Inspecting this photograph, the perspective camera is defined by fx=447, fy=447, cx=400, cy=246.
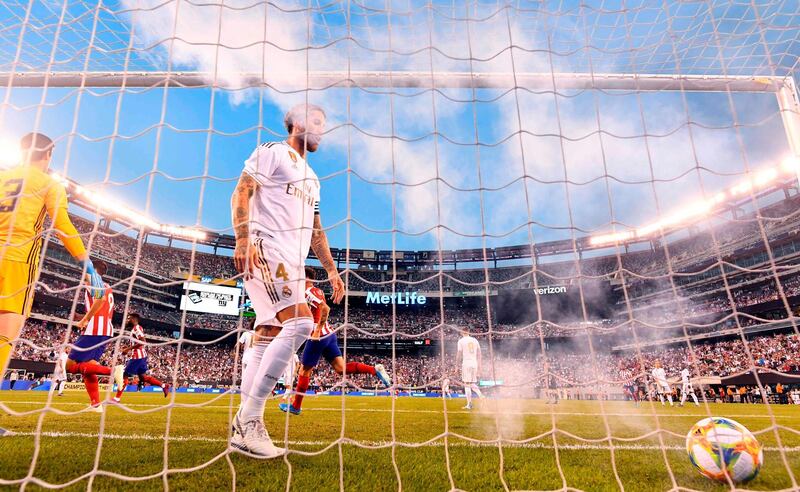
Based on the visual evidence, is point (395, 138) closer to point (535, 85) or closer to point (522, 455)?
point (535, 85)

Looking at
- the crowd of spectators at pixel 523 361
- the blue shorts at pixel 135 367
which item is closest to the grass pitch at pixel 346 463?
the blue shorts at pixel 135 367

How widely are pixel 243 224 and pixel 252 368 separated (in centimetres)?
104

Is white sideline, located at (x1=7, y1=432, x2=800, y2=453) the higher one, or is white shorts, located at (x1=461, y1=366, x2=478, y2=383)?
white shorts, located at (x1=461, y1=366, x2=478, y2=383)

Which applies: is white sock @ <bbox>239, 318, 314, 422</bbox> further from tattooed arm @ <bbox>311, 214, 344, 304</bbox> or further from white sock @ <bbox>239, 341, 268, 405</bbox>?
tattooed arm @ <bbox>311, 214, 344, 304</bbox>

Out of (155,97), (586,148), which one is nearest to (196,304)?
(155,97)

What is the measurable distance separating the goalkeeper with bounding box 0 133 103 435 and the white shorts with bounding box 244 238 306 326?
1268mm

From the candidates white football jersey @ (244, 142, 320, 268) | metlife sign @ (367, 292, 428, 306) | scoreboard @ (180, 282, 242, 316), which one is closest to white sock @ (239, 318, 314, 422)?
white football jersey @ (244, 142, 320, 268)

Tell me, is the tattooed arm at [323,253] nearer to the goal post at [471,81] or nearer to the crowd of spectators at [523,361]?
the goal post at [471,81]

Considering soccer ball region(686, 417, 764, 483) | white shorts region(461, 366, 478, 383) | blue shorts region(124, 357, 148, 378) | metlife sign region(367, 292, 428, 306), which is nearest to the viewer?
soccer ball region(686, 417, 764, 483)

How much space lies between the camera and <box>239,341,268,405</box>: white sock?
308 cm

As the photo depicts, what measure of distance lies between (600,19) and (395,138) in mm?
3066

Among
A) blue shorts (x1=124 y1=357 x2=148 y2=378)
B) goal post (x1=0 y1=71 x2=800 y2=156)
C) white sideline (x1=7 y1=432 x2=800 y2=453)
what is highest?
goal post (x1=0 y1=71 x2=800 y2=156)

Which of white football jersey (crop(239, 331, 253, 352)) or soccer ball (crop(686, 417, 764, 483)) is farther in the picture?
white football jersey (crop(239, 331, 253, 352))

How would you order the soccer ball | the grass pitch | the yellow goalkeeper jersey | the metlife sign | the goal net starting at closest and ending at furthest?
1. the grass pitch
2. the soccer ball
3. the goal net
4. the yellow goalkeeper jersey
5. the metlife sign
